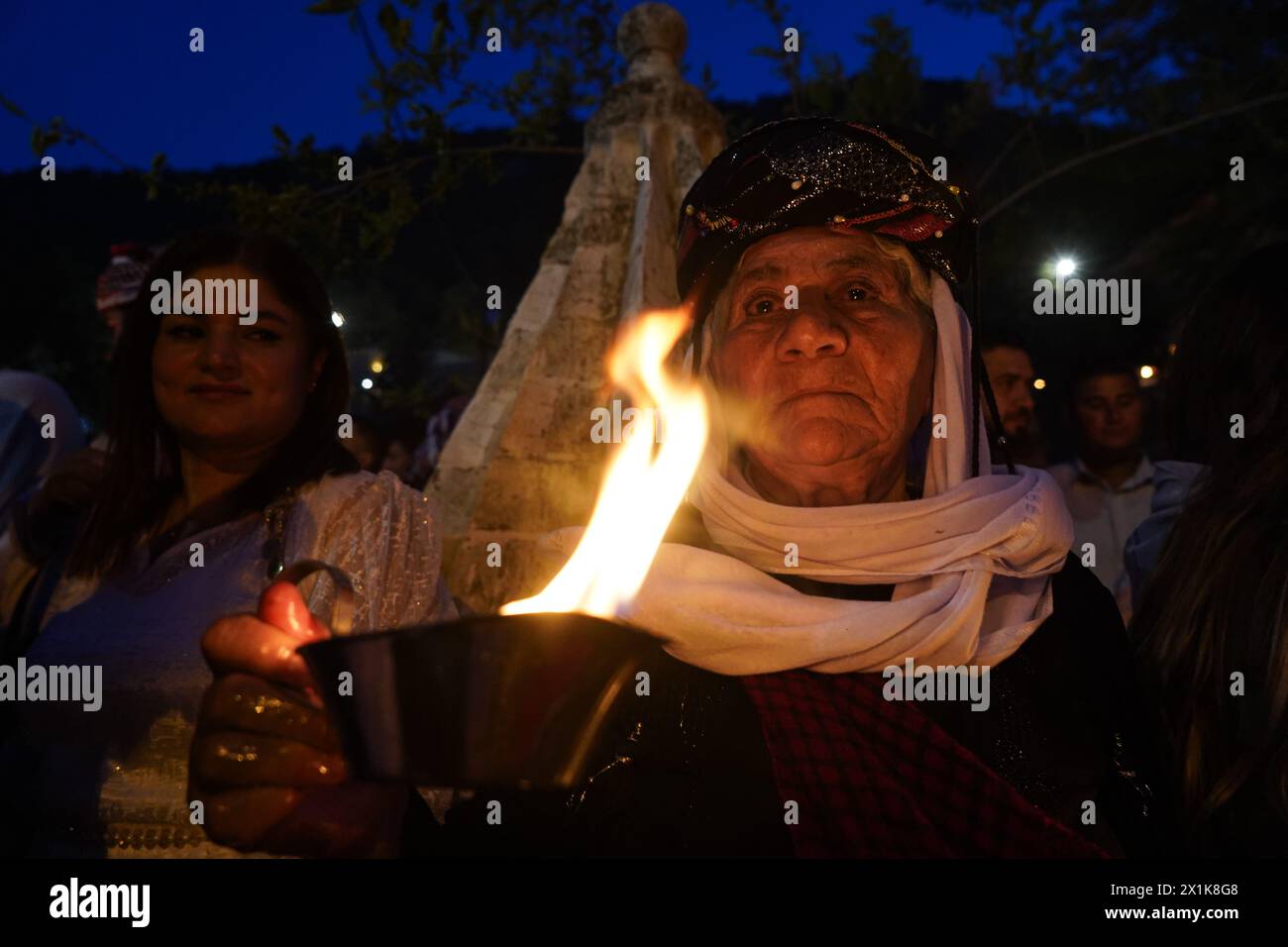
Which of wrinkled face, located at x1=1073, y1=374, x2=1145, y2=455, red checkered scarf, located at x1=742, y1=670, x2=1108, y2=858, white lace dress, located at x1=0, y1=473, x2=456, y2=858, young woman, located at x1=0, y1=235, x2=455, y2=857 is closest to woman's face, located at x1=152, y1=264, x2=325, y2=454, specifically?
young woman, located at x1=0, y1=235, x2=455, y2=857

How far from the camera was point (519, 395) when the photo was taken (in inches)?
194

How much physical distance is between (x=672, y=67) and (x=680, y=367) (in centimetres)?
340

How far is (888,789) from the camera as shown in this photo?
7.18ft

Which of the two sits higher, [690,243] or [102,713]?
[690,243]

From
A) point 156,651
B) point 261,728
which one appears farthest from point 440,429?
point 261,728

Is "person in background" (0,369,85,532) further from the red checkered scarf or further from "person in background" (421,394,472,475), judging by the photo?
"person in background" (421,394,472,475)

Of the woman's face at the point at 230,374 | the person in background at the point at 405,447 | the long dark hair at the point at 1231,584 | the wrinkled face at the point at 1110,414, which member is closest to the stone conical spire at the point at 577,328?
the woman's face at the point at 230,374

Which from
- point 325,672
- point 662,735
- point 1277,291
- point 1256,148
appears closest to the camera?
point 325,672

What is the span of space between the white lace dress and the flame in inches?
36.9

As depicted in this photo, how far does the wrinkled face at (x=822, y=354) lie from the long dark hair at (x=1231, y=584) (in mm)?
853

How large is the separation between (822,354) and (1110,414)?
15.0ft

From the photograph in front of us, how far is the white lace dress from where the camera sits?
2.57 m
